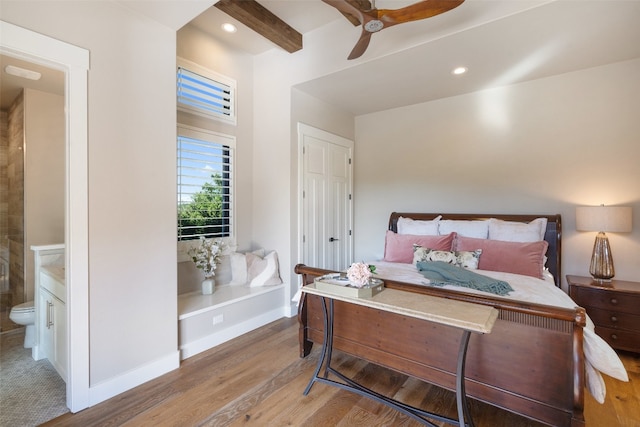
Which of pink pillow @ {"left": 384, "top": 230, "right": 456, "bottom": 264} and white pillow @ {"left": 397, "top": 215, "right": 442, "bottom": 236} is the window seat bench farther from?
white pillow @ {"left": 397, "top": 215, "right": 442, "bottom": 236}

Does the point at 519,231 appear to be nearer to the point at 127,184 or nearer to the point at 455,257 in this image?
the point at 455,257

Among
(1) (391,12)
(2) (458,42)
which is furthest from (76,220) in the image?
(2) (458,42)

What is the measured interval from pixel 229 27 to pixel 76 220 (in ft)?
8.09

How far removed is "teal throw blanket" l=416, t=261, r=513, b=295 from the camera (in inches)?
84.9

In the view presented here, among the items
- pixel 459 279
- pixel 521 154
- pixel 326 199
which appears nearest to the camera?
pixel 459 279

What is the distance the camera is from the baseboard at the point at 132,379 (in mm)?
2039

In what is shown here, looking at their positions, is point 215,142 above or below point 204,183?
above

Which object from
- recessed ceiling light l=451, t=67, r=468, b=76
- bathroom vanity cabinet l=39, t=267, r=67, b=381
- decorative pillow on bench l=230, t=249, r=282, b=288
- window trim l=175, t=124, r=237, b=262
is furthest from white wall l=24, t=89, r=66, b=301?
recessed ceiling light l=451, t=67, r=468, b=76

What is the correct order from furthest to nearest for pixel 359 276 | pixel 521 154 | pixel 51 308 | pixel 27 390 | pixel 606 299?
pixel 521 154 → pixel 606 299 → pixel 51 308 → pixel 27 390 → pixel 359 276

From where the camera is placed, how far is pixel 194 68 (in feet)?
10.6

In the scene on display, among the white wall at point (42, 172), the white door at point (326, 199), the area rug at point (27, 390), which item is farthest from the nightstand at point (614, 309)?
the white wall at point (42, 172)

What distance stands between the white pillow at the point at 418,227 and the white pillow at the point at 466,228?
3.0 inches

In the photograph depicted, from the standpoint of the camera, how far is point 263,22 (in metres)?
2.90

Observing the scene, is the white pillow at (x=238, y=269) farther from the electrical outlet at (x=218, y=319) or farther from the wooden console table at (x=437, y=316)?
the wooden console table at (x=437, y=316)
